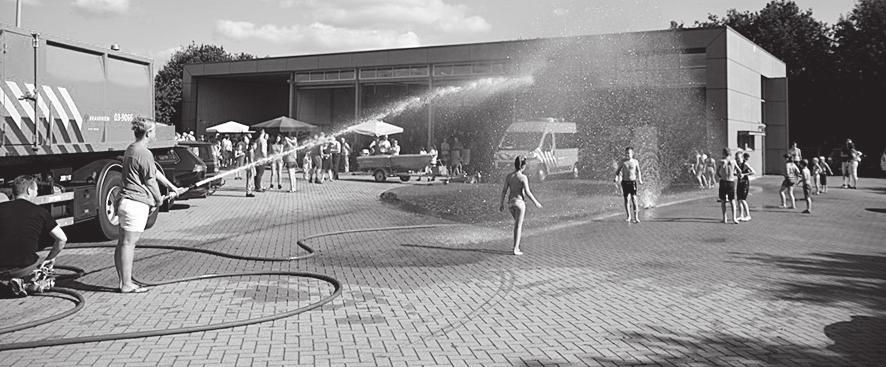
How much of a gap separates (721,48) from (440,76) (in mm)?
14203

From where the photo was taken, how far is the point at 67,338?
5727mm

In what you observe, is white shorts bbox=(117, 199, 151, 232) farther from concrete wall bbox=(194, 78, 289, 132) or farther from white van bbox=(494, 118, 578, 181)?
concrete wall bbox=(194, 78, 289, 132)

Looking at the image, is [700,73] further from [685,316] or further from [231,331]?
[231,331]

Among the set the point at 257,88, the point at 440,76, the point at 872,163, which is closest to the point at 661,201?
the point at 440,76

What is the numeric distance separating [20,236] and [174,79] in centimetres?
6642

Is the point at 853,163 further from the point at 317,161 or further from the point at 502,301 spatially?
the point at 502,301

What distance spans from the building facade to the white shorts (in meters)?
23.7

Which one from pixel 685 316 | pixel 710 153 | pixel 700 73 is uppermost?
pixel 700 73

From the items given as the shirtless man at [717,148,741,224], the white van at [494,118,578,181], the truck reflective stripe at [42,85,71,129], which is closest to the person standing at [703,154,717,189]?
the white van at [494,118,578,181]

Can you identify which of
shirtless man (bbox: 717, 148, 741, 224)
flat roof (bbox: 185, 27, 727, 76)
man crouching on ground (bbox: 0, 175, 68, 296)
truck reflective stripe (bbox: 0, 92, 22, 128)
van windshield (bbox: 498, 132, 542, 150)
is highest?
flat roof (bbox: 185, 27, 727, 76)

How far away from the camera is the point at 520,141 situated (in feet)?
90.1

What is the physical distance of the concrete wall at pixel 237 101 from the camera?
1783 inches

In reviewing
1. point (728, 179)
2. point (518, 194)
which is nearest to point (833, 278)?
point (518, 194)

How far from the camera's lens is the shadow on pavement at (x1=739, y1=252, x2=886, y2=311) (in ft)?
25.6
